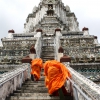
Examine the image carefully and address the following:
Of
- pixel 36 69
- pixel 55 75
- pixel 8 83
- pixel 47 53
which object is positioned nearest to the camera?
pixel 55 75

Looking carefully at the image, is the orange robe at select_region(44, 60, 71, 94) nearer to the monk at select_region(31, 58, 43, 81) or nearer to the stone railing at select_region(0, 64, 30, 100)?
the stone railing at select_region(0, 64, 30, 100)

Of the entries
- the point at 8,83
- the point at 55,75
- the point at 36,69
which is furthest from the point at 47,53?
the point at 55,75

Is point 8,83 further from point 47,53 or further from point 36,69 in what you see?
point 47,53

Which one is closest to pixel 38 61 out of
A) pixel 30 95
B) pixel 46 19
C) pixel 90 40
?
pixel 30 95

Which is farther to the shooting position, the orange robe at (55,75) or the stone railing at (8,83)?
the orange robe at (55,75)

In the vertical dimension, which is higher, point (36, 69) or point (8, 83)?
point (36, 69)

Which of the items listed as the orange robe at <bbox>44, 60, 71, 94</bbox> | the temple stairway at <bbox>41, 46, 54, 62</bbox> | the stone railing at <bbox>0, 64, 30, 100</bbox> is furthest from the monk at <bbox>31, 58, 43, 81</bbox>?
the temple stairway at <bbox>41, 46, 54, 62</bbox>

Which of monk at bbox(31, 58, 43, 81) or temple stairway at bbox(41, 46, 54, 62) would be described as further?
temple stairway at bbox(41, 46, 54, 62)

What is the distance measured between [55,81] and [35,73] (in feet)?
9.05

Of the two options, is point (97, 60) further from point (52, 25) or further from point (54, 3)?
point (54, 3)

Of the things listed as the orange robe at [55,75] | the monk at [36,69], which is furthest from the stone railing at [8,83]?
the orange robe at [55,75]

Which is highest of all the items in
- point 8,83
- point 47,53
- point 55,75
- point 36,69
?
point 47,53

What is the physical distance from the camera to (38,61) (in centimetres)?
812

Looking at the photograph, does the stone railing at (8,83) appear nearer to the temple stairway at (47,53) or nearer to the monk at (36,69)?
the monk at (36,69)
